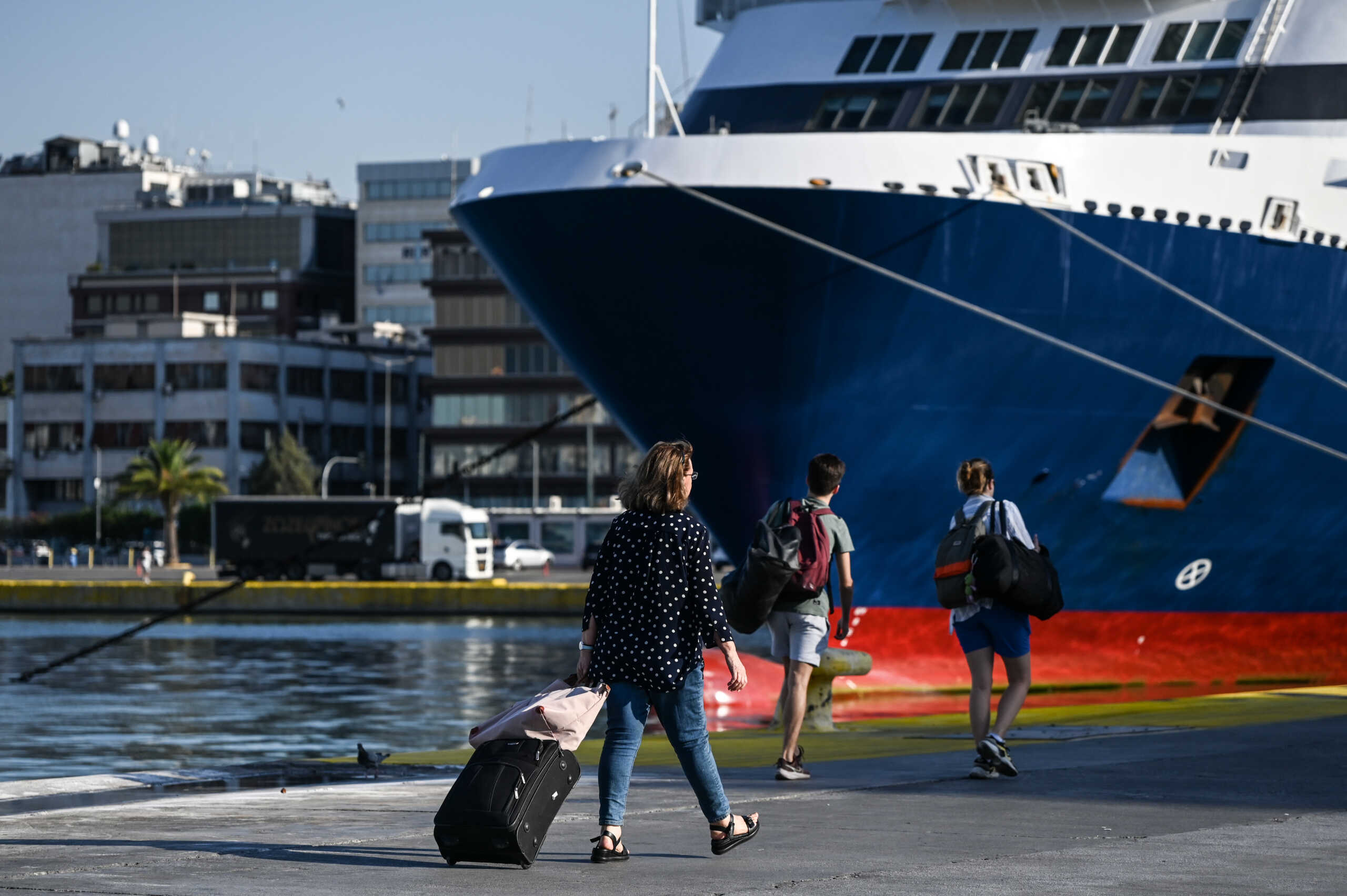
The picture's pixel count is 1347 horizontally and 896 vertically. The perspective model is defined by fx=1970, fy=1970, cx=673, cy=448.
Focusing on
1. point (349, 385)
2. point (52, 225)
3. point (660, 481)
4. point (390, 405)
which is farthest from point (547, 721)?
point (52, 225)

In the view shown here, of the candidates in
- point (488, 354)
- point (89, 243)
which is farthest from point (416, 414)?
point (89, 243)

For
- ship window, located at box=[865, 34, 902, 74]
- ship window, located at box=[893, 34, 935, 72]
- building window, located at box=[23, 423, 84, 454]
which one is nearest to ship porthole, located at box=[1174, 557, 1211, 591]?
ship window, located at box=[893, 34, 935, 72]

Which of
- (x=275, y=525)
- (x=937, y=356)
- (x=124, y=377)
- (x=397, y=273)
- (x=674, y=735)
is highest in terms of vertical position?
(x=397, y=273)

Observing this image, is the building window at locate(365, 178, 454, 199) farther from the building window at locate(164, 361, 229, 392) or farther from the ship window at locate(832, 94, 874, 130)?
the ship window at locate(832, 94, 874, 130)

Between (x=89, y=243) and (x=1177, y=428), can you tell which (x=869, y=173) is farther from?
(x=89, y=243)

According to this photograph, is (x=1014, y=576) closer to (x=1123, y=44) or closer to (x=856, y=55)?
(x=1123, y=44)

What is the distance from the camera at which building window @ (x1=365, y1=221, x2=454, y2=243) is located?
130 m

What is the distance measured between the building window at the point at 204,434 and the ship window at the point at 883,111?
84093mm

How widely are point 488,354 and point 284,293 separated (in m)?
33.3

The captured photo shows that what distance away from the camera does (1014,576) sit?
994 centimetres

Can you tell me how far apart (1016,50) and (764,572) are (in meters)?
12.8

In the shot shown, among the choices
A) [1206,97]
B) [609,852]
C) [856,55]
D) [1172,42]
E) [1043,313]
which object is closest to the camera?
[609,852]

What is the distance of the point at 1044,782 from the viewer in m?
9.74

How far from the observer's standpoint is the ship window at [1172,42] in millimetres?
20672
